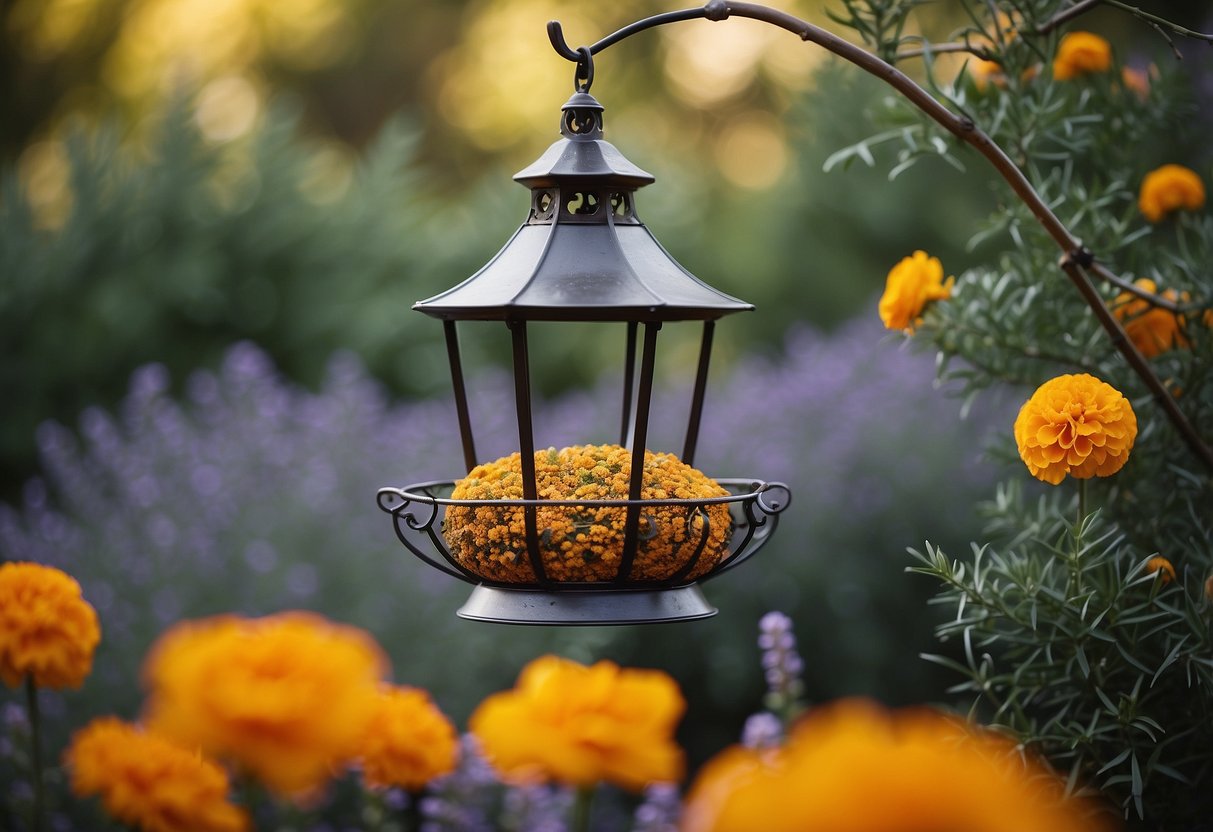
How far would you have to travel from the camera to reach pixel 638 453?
5.85ft

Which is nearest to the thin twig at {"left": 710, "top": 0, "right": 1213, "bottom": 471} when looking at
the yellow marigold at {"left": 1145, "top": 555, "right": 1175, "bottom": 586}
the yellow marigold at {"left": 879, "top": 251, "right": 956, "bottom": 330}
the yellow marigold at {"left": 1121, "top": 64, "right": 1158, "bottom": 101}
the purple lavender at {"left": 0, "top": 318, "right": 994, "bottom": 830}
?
the yellow marigold at {"left": 1145, "top": 555, "right": 1175, "bottom": 586}

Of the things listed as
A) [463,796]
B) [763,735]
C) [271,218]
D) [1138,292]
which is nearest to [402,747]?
[763,735]

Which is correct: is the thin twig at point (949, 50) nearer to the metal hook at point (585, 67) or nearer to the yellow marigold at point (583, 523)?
the metal hook at point (585, 67)

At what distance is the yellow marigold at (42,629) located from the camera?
1.66 m

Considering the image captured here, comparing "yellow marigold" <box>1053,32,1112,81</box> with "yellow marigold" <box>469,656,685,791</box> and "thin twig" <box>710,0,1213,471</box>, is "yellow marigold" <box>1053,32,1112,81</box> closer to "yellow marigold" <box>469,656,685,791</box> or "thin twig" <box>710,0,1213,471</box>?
"thin twig" <box>710,0,1213,471</box>

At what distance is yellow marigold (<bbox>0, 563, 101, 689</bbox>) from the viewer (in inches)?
65.4

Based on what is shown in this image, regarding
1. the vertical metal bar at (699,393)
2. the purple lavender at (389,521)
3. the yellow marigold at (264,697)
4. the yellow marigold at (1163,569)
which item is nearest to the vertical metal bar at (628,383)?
the vertical metal bar at (699,393)

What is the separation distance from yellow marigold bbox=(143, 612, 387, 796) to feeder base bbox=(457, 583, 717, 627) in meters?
0.73

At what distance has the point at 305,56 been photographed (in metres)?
15.5

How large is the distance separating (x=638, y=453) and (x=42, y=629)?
0.92m

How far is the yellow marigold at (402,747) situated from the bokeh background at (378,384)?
6.10 ft

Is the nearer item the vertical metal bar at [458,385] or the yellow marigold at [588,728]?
the yellow marigold at [588,728]

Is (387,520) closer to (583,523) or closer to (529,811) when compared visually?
(529,811)

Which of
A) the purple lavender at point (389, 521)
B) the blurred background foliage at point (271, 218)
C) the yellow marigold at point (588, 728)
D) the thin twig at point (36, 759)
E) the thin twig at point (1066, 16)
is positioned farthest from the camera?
the blurred background foliage at point (271, 218)
